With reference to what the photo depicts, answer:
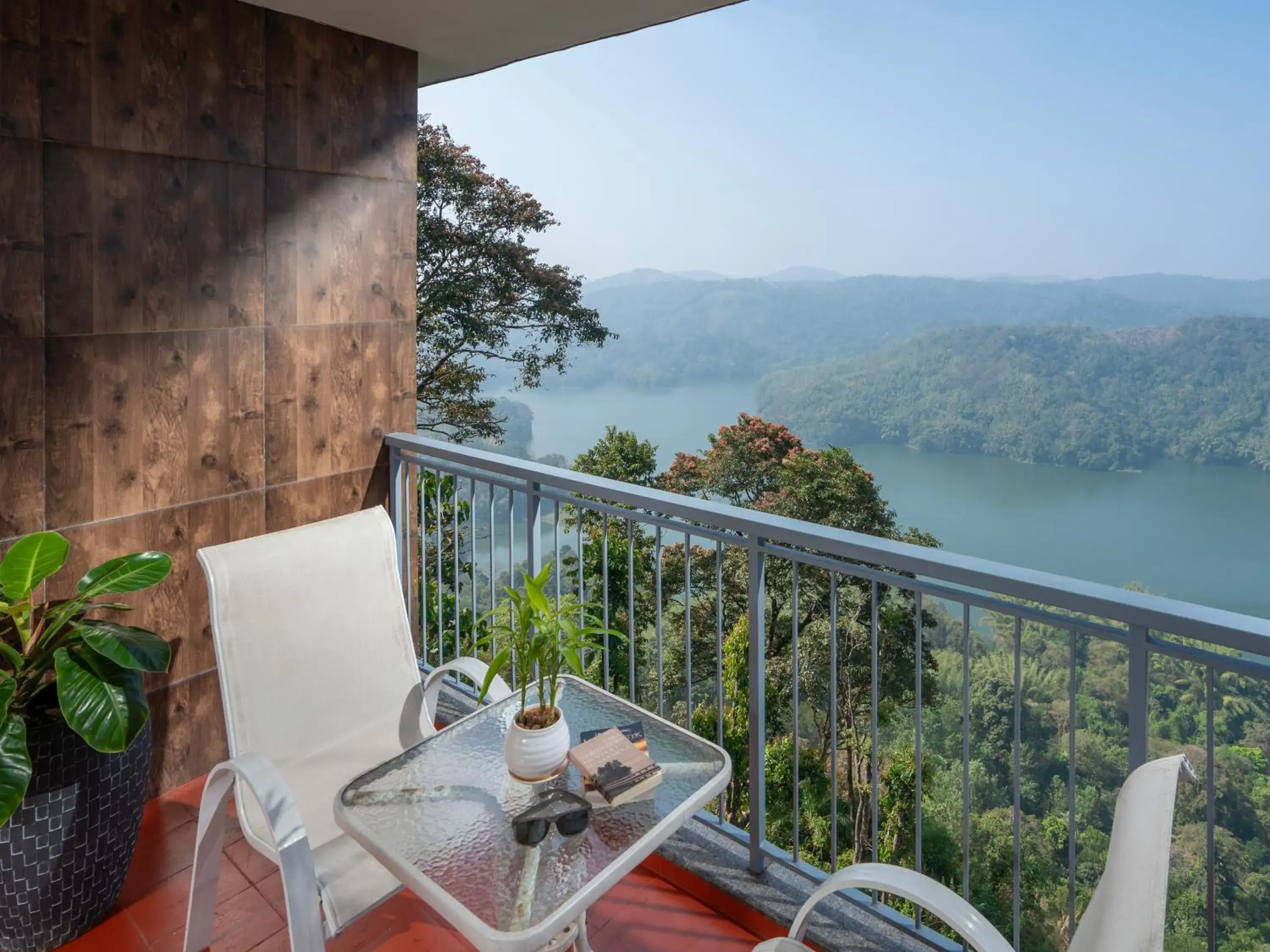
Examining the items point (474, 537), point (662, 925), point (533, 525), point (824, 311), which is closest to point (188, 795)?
point (474, 537)

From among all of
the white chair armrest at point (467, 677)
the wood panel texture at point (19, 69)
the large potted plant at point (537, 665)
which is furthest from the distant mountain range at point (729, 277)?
the large potted plant at point (537, 665)

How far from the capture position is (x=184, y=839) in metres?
2.51

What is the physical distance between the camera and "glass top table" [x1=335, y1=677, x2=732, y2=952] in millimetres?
1287

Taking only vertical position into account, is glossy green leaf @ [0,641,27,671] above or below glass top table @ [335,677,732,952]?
above

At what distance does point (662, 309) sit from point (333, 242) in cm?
1437

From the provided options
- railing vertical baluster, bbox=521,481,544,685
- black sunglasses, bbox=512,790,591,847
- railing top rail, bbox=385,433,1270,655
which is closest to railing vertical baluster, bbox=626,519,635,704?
railing top rail, bbox=385,433,1270,655

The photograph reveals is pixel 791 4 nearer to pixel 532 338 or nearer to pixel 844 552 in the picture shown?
pixel 532 338

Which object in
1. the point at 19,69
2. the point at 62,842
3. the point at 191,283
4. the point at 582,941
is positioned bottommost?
A: the point at 582,941

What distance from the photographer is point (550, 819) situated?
146cm

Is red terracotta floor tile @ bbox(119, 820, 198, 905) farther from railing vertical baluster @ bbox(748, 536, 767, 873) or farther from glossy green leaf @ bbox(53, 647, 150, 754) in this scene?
railing vertical baluster @ bbox(748, 536, 767, 873)

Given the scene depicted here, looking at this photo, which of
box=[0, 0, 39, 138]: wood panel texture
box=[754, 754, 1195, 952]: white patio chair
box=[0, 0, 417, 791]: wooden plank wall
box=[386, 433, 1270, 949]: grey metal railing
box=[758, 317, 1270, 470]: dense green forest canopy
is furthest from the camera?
box=[758, 317, 1270, 470]: dense green forest canopy

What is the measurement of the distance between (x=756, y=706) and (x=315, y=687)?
1171 mm

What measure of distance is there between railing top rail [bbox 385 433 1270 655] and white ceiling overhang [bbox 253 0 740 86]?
5.46 ft

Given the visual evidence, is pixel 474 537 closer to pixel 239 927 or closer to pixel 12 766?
pixel 239 927
